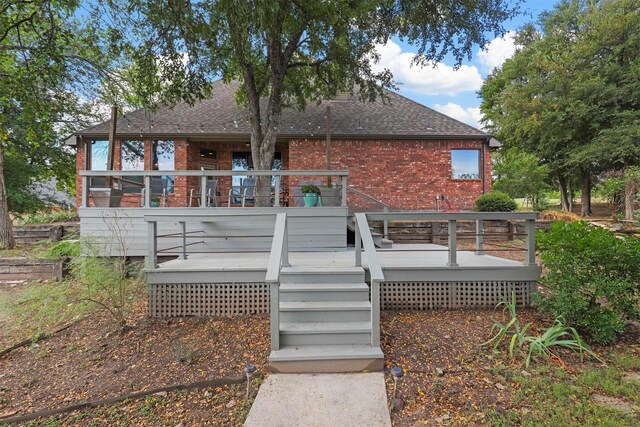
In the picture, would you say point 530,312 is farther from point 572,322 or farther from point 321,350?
point 321,350

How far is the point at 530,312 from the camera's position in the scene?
4203 millimetres

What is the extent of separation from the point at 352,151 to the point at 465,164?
14.5 feet

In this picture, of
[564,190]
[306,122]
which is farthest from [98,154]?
[564,190]

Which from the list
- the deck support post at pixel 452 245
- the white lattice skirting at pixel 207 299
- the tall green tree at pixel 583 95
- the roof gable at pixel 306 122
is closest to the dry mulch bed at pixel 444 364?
the deck support post at pixel 452 245

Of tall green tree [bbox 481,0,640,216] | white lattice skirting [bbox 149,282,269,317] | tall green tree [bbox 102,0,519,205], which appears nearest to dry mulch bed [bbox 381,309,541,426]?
white lattice skirting [bbox 149,282,269,317]

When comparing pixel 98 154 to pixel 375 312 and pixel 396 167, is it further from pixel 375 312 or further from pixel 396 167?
pixel 375 312

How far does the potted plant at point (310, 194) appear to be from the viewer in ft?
21.8

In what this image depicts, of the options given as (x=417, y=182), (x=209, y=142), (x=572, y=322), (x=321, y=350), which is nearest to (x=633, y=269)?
(x=572, y=322)

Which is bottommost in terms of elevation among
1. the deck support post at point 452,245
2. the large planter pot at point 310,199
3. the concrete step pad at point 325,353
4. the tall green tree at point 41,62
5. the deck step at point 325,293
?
the concrete step pad at point 325,353

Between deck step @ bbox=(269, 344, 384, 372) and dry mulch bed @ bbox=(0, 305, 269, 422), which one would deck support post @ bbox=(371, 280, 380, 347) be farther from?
dry mulch bed @ bbox=(0, 305, 269, 422)

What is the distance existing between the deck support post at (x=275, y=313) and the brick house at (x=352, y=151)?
904 cm

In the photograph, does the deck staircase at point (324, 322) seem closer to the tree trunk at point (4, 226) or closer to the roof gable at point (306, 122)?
the roof gable at point (306, 122)

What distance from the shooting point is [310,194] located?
6.67 meters

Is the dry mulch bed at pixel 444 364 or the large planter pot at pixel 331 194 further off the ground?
the large planter pot at pixel 331 194
